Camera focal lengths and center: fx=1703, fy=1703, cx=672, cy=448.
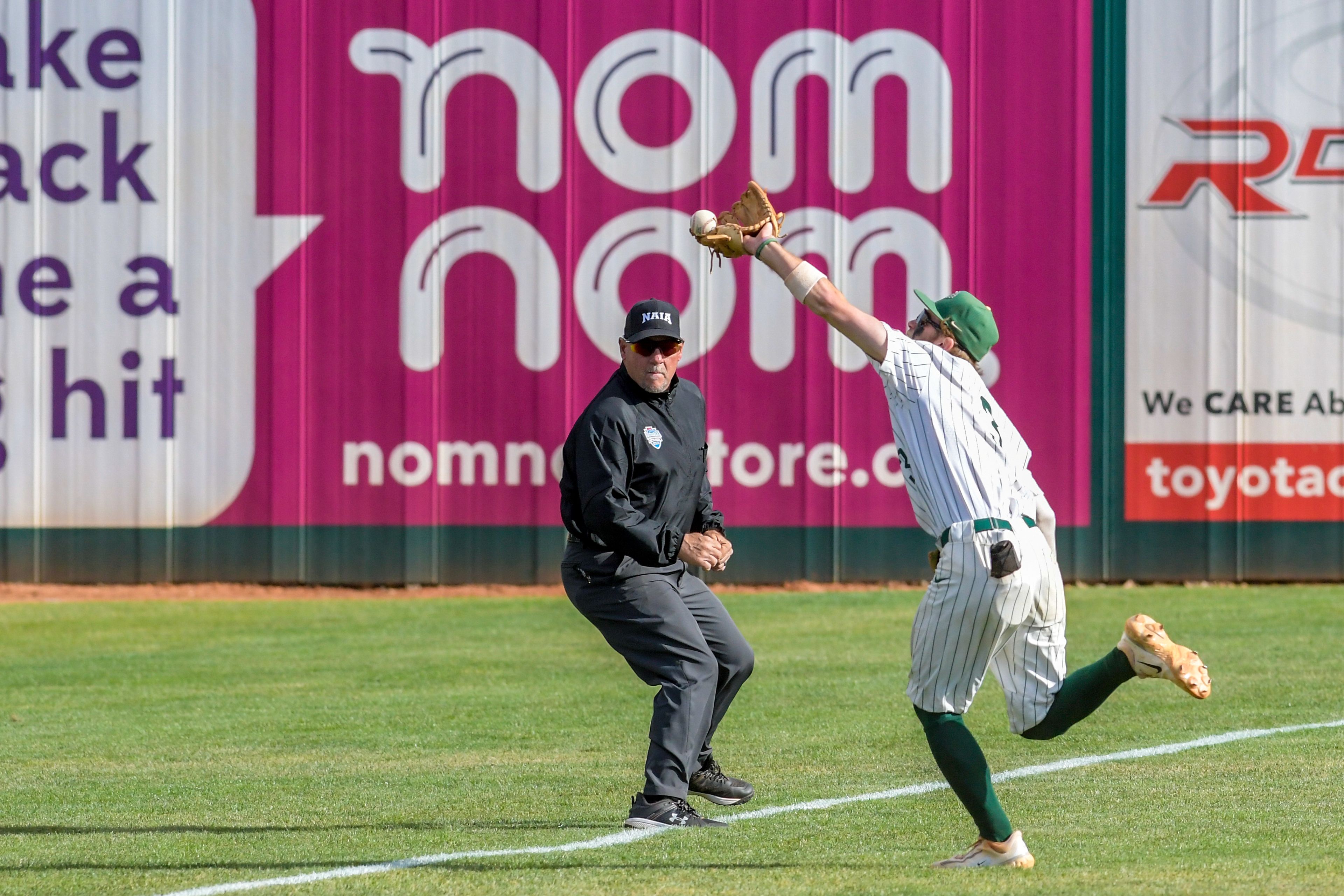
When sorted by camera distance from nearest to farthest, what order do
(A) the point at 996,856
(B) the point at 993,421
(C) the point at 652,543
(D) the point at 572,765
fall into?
(A) the point at 996,856 → (B) the point at 993,421 → (C) the point at 652,543 → (D) the point at 572,765

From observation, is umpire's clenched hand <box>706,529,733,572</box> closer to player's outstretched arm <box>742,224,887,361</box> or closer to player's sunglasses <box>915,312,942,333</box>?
player's sunglasses <box>915,312,942,333</box>

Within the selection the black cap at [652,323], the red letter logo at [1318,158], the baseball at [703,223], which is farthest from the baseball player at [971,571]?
the red letter logo at [1318,158]

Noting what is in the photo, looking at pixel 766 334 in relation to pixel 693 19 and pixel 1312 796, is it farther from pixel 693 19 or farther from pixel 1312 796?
pixel 1312 796

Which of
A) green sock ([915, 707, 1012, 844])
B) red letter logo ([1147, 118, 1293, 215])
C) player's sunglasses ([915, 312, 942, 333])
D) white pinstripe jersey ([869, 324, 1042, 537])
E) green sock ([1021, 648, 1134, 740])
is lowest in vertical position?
green sock ([915, 707, 1012, 844])

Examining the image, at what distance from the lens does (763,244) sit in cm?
576

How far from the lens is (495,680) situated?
11.6m

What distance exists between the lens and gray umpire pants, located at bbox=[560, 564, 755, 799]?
6.51 metres

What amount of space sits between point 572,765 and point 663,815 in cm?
187

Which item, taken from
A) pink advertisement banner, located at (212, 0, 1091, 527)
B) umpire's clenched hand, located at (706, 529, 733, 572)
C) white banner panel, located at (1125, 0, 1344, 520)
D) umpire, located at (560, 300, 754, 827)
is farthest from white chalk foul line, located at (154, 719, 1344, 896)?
pink advertisement banner, located at (212, 0, 1091, 527)

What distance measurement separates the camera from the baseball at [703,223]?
593 centimetres

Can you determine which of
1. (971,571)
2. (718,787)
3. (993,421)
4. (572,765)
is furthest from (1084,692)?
(572,765)

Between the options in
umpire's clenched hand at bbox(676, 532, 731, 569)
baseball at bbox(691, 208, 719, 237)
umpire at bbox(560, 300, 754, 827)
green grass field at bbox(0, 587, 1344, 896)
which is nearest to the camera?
green grass field at bbox(0, 587, 1344, 896)

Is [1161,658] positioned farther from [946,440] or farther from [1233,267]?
[1233,267]

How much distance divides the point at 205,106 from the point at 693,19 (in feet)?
17.4
